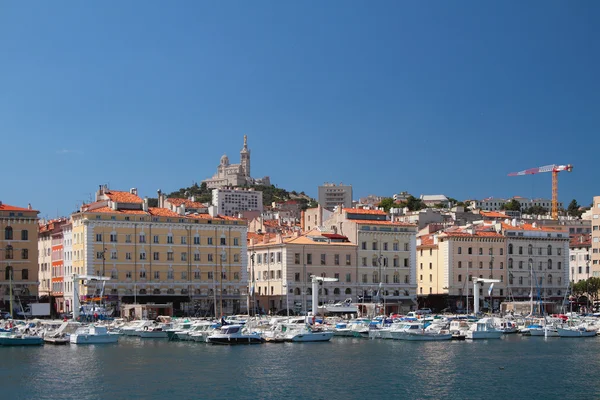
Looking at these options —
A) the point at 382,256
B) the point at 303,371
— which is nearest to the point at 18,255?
the point at 382,256

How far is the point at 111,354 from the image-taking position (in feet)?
247

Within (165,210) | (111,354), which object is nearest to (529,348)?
(111,354)

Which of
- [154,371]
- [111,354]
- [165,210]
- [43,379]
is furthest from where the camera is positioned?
[165,210]

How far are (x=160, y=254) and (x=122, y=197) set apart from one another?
769 centimetres

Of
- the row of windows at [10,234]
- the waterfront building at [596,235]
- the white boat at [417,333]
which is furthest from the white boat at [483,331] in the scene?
the waterfront building at [596,235]

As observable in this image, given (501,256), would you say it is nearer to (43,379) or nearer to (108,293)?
(108,293)

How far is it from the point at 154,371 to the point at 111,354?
11875mm

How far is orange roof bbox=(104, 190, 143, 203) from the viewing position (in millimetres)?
111312

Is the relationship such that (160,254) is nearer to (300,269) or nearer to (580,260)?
(300,269)

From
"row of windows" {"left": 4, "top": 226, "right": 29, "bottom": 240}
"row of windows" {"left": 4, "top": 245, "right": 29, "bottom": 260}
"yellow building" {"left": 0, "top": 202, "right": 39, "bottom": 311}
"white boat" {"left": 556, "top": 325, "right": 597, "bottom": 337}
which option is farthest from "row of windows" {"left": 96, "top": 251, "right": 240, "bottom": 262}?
"white boat" {"left": 556, "top": 325, "right": 597, "bottom": 337}

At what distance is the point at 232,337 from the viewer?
84.3m

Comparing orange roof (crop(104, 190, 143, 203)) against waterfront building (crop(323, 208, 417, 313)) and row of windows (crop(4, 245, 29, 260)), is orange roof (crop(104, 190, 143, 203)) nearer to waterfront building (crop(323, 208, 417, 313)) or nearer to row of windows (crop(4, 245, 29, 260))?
row of windows (crop(4, 245, 29, 260))

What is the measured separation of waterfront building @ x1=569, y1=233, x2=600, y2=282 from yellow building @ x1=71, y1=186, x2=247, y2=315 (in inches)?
2335

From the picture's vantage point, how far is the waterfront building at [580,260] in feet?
497
